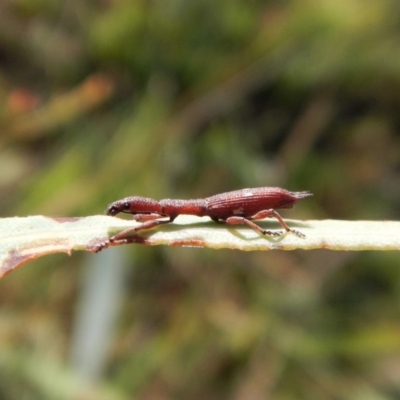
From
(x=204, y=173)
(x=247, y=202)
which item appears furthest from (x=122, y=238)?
(x=204, y=173)

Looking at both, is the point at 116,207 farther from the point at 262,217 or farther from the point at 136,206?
the point at 262,217

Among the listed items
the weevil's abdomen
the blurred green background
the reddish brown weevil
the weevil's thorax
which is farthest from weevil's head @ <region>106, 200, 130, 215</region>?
the blurred green background

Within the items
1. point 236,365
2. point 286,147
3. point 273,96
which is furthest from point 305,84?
point 236,365

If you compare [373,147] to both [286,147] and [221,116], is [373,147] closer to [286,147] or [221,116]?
[286,147]

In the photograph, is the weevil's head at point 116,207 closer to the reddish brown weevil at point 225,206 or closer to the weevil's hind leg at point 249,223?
the reddish brown weevil at point 225,206

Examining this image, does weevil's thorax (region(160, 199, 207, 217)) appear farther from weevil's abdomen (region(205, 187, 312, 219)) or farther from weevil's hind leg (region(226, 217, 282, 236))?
weevil's hind leg (region(226, 217, 282, 236))
